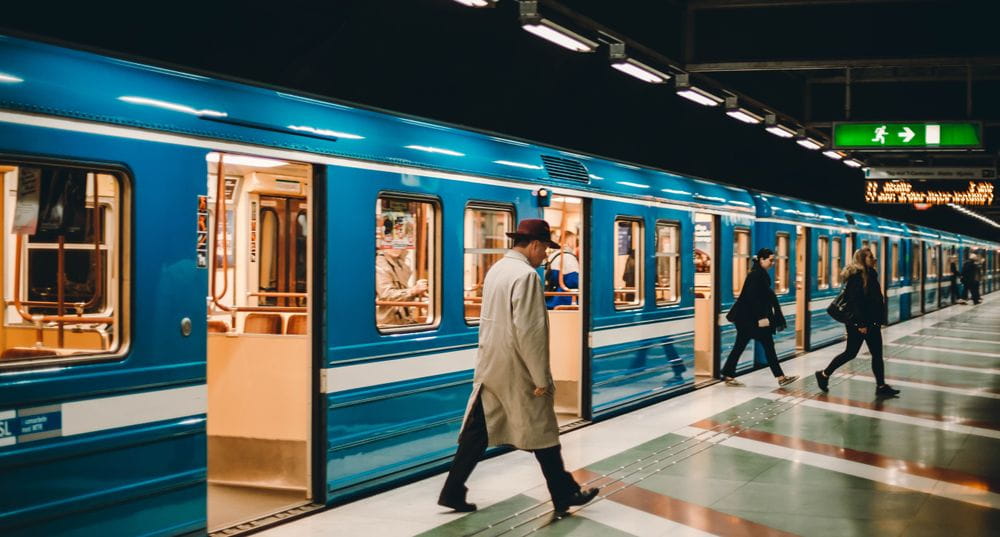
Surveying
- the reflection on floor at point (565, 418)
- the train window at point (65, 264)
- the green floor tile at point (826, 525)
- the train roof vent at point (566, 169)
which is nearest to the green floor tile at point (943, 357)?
the reflection on floor at point (565, 418)

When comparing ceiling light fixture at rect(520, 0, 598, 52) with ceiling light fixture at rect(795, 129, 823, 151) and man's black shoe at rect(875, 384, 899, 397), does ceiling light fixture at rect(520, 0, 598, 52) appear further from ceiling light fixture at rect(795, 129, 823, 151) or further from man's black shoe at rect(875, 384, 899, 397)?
ceiling light fixture at rect(795, 129, 823, 151)

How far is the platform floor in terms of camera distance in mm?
5867

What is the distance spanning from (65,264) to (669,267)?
785 centimetres

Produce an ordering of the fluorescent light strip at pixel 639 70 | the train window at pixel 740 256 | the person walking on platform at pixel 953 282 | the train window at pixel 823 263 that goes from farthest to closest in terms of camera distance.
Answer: the person walking on platform at pixel 953 282, the train window at pixel 823 263, the train window at pixel 740 256, the fluorescent light strip at pixel 639 70

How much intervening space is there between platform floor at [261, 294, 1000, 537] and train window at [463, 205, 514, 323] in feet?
4.68

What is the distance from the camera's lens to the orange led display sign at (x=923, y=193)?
23359 millimetres

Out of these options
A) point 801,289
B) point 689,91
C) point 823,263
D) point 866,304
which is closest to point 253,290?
point 689,91

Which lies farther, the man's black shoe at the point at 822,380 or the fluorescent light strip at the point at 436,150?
the man's black shoe at the point at 822,380

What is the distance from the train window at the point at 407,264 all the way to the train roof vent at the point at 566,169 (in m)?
1.84

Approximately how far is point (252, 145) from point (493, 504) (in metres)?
2.75

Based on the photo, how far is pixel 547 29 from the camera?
752 cm

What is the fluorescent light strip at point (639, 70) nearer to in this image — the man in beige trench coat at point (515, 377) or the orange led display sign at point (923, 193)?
the man in beige trench coat at point (515, 377)

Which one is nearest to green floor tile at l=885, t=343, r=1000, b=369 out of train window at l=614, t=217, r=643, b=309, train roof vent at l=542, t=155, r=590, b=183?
train window at l=614, t=217, r=643, b=309

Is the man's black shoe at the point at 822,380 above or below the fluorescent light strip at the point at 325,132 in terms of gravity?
below
